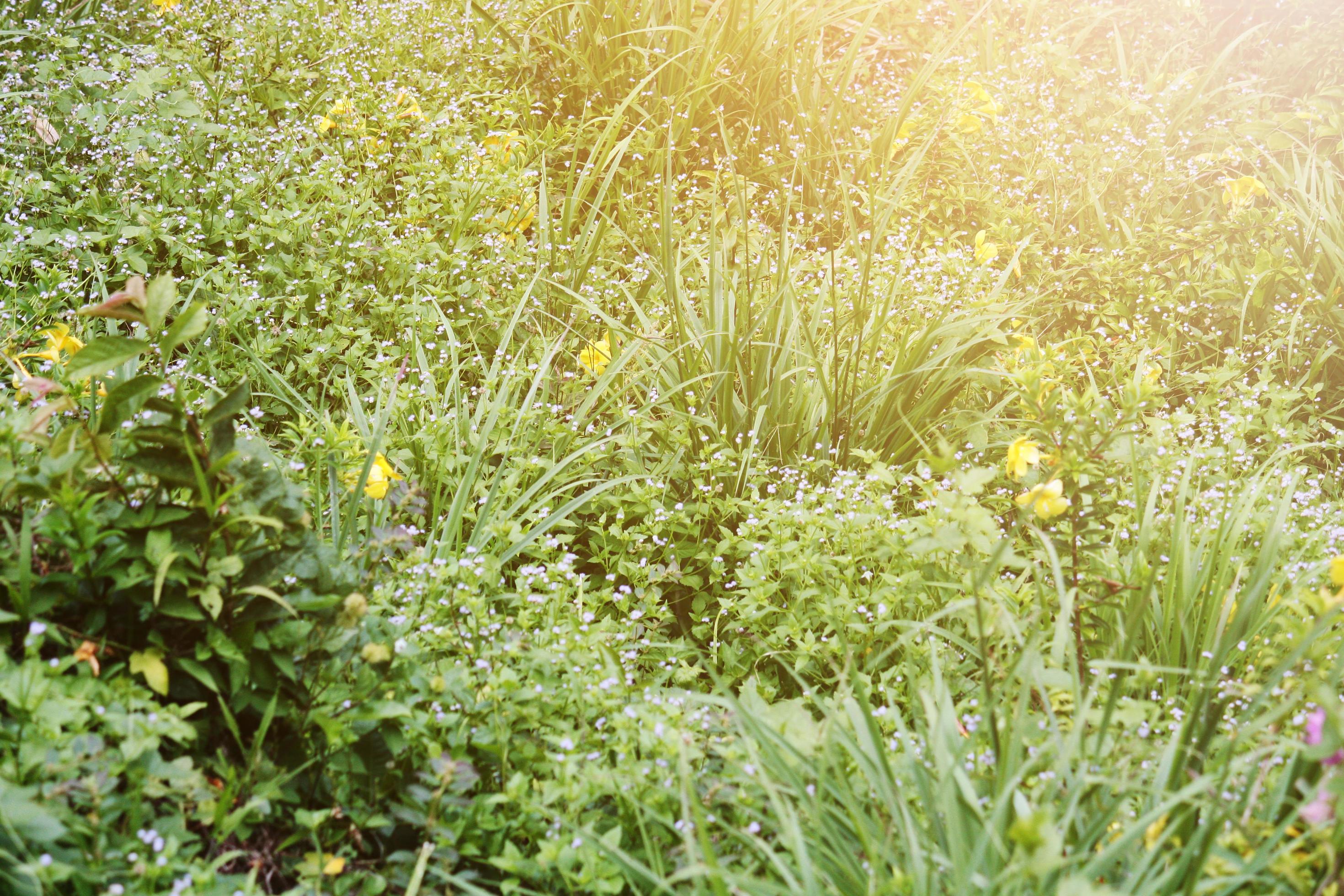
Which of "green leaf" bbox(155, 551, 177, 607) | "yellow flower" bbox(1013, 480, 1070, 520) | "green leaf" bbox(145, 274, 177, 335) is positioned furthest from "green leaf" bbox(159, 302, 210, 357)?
"yellow flower" bbox(1013, 480, 1070, 520)

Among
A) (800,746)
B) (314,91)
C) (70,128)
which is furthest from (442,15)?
(800,746)

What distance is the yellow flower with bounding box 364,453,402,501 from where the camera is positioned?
218 cm

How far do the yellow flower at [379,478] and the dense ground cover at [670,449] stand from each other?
0.13 m

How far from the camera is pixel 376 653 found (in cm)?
142

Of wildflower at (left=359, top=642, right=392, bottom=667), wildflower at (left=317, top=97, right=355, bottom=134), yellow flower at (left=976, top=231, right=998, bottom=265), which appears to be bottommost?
wildflower at (left=359, top=642, right=392, bottom=667)

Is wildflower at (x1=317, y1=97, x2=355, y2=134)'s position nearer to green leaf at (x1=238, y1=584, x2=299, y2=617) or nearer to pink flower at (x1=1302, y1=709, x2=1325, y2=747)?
green leaf at (x1=238, y1=584, x2=299, y2=617)

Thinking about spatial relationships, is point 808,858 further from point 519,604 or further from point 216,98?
point 216,98

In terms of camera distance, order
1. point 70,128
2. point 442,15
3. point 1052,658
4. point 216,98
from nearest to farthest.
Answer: point 1052,658 → point 70,128 → point 216,98 → point 442,15

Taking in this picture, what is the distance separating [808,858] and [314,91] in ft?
12.9

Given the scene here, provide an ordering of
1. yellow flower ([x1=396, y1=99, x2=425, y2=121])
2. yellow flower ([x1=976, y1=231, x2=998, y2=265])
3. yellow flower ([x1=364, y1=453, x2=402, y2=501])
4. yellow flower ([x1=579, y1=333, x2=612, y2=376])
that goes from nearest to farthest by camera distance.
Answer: yellow flower ([x1=364, y1=453, x2=402, y2=501])
yellow flower ([x1=579, y1=333, x2=612, y2=376])
yellow flower ([x1=976, y1=231, x2=998, y2=265])
yellow flower ([x1=396, y1=99, x2=425, y2=121])

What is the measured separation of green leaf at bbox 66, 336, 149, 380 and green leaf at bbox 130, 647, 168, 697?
0.41 meters

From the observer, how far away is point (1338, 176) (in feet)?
12.5

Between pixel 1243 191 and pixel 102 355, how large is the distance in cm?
370

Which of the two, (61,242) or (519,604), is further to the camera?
(61,242)
